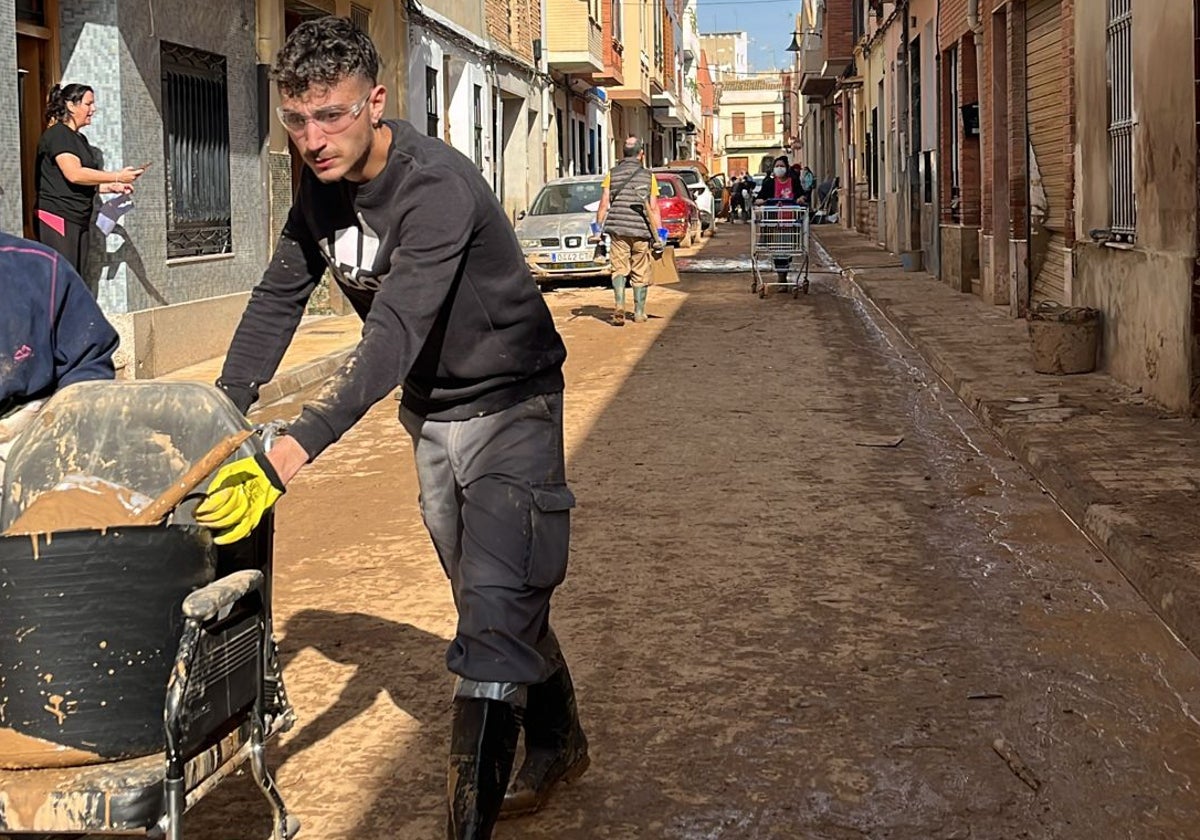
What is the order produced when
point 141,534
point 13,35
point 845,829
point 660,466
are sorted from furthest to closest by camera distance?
point 13,35 < point 660,466 < point 845,829 < point 141,534

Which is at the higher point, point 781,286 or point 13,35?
point 13,35

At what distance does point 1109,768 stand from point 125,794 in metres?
2.57

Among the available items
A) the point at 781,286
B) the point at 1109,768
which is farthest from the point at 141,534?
the point at 781,286

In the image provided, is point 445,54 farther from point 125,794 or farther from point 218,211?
point 125,794

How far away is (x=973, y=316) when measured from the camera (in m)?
15.9

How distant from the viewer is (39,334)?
12.0 ft

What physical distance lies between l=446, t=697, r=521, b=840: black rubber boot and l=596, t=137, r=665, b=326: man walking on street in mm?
13109

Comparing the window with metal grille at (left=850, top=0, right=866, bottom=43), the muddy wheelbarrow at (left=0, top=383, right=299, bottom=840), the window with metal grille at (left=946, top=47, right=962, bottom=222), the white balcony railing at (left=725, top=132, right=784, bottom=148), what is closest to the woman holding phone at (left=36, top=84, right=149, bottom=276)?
the muddy wheelbarrow at (left=0, top=383, right=299, bottom=840)

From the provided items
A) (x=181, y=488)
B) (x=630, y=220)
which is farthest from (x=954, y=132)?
(x=181, y=488)

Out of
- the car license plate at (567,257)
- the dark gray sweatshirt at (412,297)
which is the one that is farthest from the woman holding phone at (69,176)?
the car license plate at (567,257)

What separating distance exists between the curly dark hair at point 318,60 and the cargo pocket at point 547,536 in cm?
99

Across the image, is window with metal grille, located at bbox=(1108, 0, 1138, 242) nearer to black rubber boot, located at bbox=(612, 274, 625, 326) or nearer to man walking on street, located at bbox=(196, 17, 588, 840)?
black rubber boot, located at bbox=(612, 274, 625, 326)

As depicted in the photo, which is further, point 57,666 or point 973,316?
point 973,316

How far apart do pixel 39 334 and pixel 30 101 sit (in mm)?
8865
